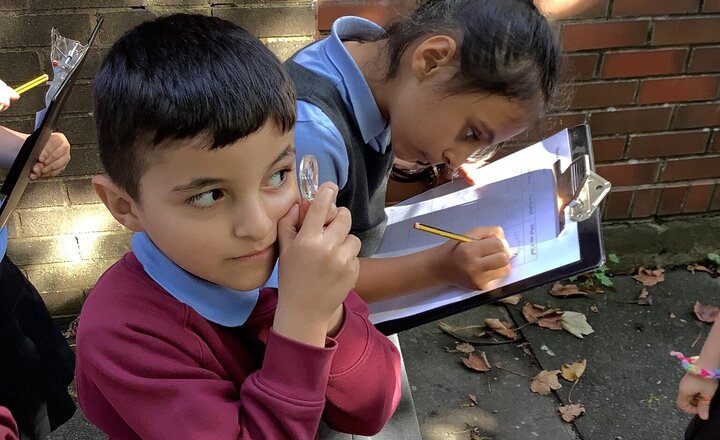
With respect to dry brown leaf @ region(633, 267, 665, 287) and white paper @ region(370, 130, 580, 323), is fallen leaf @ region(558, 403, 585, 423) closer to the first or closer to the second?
dry brown leaf @ region(633, 267, 665, 287)

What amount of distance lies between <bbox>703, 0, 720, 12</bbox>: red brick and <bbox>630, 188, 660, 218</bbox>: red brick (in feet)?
2.48

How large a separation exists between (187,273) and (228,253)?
3.4 inches

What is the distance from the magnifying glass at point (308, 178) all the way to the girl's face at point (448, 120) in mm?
429

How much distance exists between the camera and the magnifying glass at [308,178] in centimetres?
101

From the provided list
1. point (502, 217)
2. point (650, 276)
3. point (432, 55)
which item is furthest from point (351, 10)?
point (650, 276)

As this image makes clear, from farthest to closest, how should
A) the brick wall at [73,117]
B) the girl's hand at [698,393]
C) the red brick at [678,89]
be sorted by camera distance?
1. the red brick at [678,89]
2. the brick wall at [73,117]
3. the girl's hand at [698,393]

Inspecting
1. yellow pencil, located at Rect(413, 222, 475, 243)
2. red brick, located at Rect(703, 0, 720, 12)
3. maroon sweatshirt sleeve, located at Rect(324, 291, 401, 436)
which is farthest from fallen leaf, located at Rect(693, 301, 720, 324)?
maroon sweatshirt sleeve, located at Rect(324, 291, 401, 436)

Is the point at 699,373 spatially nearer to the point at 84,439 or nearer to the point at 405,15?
the point at 405,15

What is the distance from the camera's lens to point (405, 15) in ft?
5.59

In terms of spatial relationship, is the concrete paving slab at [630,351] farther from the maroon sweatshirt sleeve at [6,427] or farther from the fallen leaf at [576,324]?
the maroon sweatshirt sleeve at [6,427]

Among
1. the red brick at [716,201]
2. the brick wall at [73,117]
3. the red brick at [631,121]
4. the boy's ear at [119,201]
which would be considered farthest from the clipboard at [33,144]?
the red brick at [716,201]

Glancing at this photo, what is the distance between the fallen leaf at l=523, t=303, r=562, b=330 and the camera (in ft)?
8.99

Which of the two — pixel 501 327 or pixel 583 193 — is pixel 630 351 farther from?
pixel 583 193

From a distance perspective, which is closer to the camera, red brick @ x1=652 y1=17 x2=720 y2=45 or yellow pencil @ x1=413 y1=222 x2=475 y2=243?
yellow pencil @ x1=413 y1=222 x2=475 y2=243
